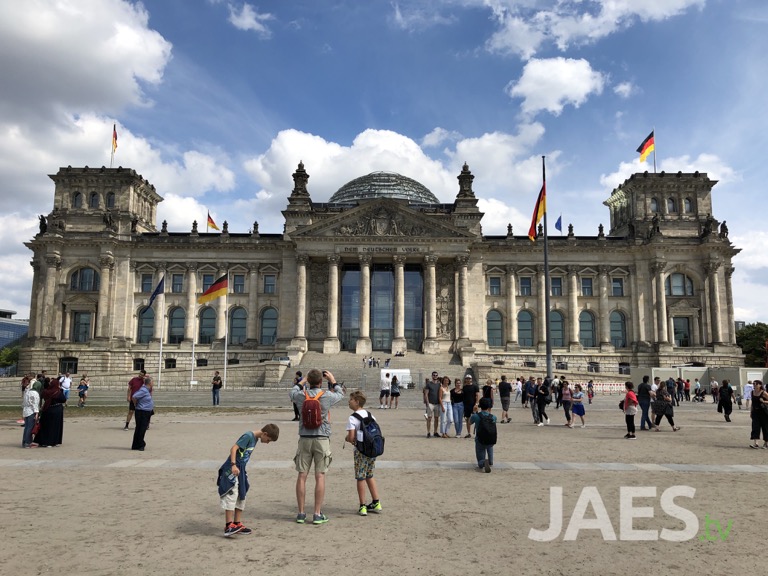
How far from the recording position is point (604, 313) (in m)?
65.7

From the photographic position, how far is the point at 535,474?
44.6 ft

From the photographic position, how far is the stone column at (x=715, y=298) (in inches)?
2493

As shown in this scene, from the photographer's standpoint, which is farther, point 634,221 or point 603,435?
point 634,221

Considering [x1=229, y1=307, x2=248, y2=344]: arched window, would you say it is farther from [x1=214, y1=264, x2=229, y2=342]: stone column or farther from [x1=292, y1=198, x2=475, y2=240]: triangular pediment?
[x1=292, y1=198, x2=475, y2=240]: triangular pediment

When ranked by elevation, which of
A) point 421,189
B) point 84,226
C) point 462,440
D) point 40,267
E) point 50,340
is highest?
point 421,189

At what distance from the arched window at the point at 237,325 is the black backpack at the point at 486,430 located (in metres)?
54.2

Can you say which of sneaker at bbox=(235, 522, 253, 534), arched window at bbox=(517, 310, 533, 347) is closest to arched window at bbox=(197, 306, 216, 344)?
arched window at bbox=(517, 310, 533, 347)

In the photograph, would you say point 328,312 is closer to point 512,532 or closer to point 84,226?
point 84,226

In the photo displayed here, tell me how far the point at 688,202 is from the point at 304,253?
43853mm

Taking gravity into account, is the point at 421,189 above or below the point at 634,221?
above

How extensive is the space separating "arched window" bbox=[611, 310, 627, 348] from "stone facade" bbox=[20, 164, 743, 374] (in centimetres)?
16

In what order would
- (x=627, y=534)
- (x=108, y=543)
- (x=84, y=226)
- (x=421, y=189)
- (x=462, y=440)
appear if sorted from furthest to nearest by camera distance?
(x=421, y=189), (x=84, y=226), (x=462, y=440), (x=627, y=534), (x=108, y=543)

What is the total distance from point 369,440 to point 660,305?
62.1 metres

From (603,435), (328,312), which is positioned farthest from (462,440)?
(328,312)
